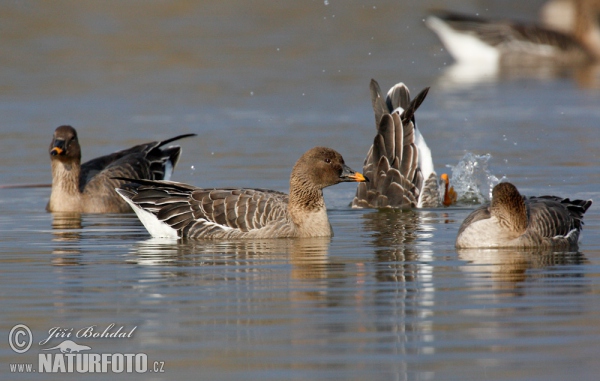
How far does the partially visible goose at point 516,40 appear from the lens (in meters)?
31.5

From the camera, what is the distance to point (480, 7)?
43.8 meters

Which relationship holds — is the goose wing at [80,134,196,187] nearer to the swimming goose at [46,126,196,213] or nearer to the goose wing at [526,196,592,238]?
the swimming goose at [46,126,196,213]

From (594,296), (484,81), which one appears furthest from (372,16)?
(594,296)

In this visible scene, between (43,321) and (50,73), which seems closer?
(43,321)

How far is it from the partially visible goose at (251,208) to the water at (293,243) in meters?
0.23

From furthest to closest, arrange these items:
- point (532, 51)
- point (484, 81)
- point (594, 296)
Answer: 1. point (532, 51)
2. point (484, 81)
3. point (594, 296)

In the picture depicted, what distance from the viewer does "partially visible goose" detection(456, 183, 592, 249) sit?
10.9 meters

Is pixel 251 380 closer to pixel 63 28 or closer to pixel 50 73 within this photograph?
pixel 50 73

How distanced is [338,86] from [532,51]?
733 centimetres

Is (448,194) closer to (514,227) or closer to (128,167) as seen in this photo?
(514,227)

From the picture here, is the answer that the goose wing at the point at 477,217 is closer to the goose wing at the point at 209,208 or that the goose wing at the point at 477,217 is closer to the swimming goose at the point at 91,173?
the goose wing at the point at 209,208

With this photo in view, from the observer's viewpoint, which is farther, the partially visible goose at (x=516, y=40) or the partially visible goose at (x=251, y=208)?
the partially visible goose at (x=516, y=40)

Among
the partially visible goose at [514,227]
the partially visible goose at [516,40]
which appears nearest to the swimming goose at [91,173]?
the partially visible goose at [514,227]

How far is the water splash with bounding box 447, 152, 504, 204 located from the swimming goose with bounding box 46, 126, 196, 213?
379 cm
